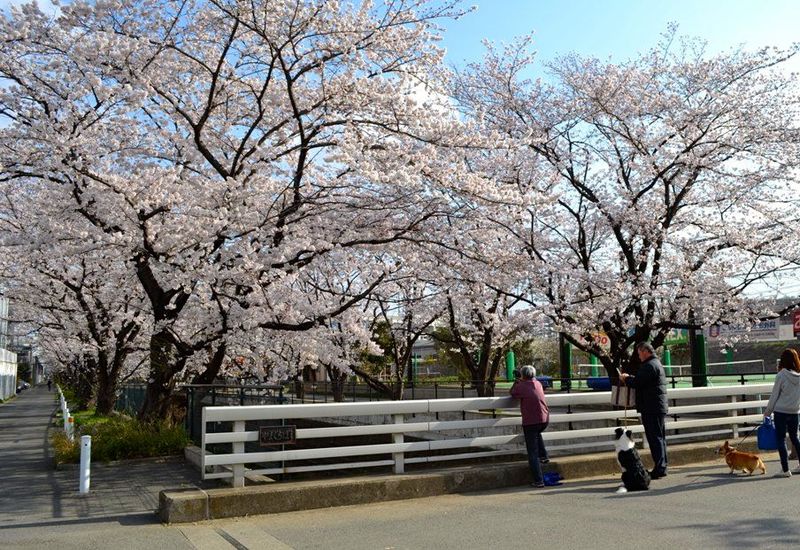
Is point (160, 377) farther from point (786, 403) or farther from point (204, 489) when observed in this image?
point (786, 403)

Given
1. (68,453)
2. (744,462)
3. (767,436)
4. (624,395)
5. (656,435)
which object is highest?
(624,395)

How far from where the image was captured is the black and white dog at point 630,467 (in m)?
8.45

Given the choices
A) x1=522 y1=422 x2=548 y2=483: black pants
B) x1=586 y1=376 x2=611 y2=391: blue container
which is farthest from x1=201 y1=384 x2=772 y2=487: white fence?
x1=586 y1=376 x2=611 y2=391: blue container

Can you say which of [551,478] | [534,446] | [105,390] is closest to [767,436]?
[551,478]

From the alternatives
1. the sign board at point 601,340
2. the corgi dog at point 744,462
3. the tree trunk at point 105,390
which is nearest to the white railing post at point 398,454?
the corgi dog at point 744,462

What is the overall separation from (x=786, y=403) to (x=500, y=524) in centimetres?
452

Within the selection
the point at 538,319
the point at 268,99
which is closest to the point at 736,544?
the point at 268,99

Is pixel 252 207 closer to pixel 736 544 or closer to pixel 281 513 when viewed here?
pixel 281 513

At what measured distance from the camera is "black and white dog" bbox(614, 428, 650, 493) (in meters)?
8.45

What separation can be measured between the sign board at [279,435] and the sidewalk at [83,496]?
1.43 metres

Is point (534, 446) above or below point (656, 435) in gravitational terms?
below

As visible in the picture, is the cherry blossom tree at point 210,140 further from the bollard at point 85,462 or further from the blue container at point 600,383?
the blue container at point 600,383

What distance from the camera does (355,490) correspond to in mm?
8164

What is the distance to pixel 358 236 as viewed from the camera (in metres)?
14.4
